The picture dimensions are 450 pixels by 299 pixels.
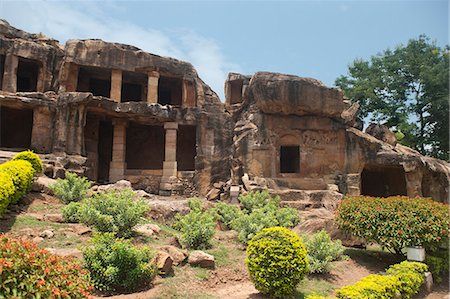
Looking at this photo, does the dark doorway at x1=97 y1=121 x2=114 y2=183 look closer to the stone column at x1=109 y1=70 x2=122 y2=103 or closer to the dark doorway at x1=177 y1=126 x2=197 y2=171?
the stone column at x1=109 y1=70 x2=122 y2=103

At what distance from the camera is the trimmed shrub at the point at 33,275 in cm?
360

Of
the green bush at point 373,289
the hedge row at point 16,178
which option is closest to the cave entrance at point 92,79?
the hedge row at point 16,178

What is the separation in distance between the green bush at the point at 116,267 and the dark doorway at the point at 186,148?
1723 cm

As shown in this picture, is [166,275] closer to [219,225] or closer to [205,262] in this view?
[205,262]

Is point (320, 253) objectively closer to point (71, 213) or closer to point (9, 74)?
point (71, 213)

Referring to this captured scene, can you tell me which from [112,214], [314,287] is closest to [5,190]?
[112,214]

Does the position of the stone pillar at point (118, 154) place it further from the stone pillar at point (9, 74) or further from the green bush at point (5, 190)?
the green bush at point (5, 190)

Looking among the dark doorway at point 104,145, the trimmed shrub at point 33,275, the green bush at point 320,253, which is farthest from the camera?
the dark doorway at point 104,145

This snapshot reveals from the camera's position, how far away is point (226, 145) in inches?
817

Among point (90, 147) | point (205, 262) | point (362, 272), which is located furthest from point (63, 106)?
point (362, 272)

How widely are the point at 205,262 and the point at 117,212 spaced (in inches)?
98.2

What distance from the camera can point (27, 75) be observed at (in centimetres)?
2331

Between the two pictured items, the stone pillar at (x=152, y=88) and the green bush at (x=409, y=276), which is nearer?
the green bush at (x=409, y=276)

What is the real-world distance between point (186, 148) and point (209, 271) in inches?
658
